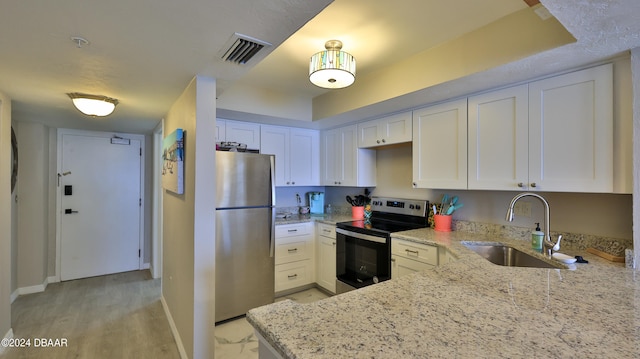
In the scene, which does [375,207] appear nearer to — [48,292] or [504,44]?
[504,44]

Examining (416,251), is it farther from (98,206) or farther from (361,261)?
(98,206)

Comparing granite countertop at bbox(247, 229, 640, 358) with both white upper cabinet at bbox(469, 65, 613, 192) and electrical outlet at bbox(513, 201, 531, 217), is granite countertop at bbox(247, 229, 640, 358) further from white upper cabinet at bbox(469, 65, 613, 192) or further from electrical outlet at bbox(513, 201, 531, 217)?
electrical outlet at bbox(513, 201, 531, 217)

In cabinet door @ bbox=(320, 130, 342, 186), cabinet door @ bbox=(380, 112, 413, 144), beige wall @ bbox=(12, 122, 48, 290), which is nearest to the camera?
cabinet door @ bbox=(380, 112, 413, 144)

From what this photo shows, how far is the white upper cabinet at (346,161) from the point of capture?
3459 millimetres

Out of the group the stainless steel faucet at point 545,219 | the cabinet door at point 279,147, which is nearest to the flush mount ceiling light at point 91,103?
the cabinet door at point 279,147

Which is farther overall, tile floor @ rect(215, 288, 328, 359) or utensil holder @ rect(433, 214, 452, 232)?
utensil holder @ rect(433, 214, 452, 232)

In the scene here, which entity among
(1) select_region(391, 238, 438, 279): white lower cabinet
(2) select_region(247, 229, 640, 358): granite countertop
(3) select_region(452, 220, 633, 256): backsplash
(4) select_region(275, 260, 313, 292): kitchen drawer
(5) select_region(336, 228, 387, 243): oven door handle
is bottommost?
(4) select_region(275, 260, 313, 292): kitchen drawer

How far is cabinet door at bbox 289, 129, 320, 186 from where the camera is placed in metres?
3.72

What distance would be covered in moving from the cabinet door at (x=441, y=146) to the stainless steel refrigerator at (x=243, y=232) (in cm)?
144

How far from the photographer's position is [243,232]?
9.21ft

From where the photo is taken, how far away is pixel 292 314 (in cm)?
100

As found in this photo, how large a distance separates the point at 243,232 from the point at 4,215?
6.05ft

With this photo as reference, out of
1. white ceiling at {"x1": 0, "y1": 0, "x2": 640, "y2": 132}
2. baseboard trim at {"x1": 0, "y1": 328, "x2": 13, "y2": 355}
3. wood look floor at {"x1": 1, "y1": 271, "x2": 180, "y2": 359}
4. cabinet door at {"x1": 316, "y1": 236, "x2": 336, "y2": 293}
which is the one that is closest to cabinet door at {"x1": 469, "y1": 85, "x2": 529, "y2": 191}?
white ceiling at {"x1": 0, "y1": 0, "x2": 640, "y2": 132}

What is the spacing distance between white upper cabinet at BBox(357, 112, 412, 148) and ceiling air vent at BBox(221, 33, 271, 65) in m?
1.72
